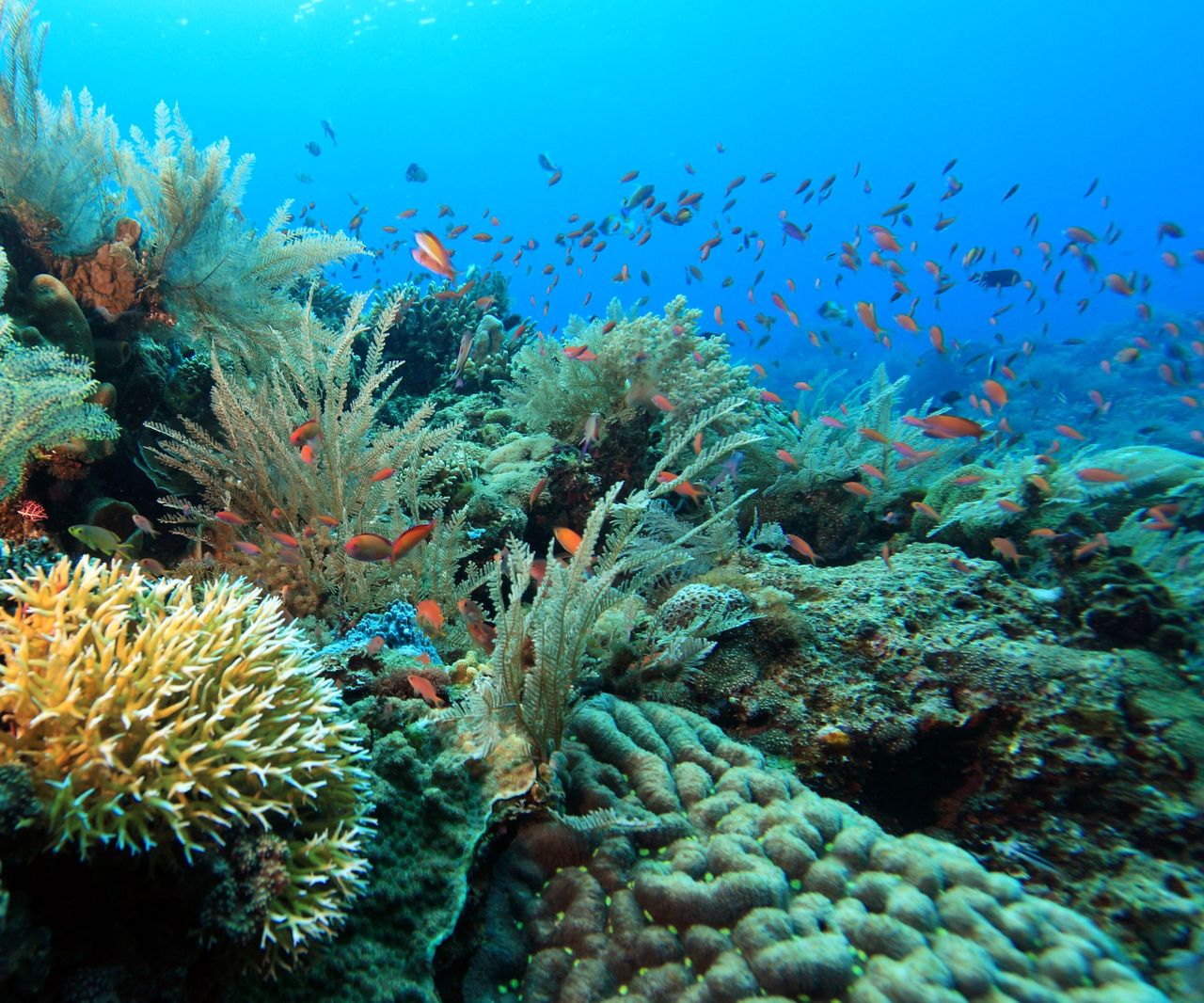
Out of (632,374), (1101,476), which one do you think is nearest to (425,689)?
(632,374)

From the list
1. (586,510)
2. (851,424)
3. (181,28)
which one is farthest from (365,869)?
(181,28)

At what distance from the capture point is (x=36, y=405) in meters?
3.32

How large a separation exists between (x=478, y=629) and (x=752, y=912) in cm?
178

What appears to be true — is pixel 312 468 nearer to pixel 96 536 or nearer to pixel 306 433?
pixel 306 433

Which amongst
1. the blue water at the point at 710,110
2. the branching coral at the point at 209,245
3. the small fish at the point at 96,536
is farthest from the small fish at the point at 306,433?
the blue water at the point at 710,110

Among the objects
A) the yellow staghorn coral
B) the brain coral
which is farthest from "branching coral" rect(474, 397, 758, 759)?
the yellow staghorn coral

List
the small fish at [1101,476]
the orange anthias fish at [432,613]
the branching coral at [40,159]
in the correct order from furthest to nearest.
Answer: the small fish at [1101,476] → the branching coral at [40,159] → the orange anthias fish at [432,613]

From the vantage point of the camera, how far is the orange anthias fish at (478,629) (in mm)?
2986

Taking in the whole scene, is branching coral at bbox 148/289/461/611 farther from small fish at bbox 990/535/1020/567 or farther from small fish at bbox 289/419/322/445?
small fish at bbox 990/535/1020/567

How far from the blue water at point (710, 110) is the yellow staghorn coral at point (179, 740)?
87.3 meters

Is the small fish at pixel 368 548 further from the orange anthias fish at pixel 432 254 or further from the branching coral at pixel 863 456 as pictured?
the branching coral at pixel 863 456

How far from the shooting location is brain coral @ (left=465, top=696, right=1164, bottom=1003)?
1.65 m

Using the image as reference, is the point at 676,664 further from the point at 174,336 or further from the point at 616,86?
the point at 616,86

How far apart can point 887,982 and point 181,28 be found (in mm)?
109948
